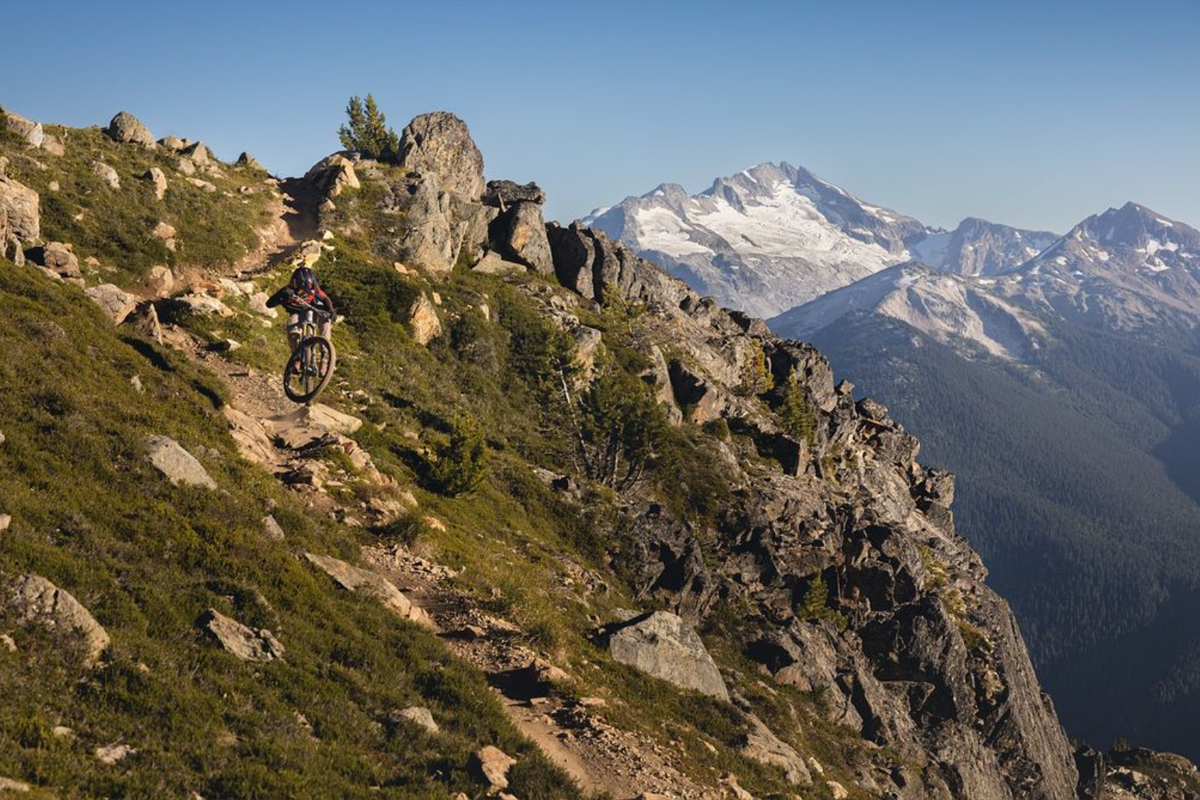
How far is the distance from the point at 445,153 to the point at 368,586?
268 ft

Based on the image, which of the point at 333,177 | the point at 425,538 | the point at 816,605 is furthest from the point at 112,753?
the point at 333,177

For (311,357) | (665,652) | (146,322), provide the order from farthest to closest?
(146,322) → (311,357) → (665,652)

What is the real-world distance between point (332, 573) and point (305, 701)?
616cm

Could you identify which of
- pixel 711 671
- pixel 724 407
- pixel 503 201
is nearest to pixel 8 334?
pixel 711 671

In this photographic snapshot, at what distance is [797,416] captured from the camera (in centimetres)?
8900

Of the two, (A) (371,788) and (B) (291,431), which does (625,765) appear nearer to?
(A) (371,788)

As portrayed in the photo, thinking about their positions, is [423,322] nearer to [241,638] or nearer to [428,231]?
[428,231]

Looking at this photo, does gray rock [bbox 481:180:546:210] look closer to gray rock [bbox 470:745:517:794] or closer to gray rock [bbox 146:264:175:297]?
gray rock [bbox 146:264:175:297]

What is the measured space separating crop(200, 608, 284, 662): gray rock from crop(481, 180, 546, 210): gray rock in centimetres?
8331

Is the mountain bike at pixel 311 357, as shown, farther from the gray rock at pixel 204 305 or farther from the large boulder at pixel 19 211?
the large boulder at pixel 19 211

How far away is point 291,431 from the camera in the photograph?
A: 3080 centimetres

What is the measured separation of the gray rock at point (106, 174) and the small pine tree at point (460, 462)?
→ 32708 mm

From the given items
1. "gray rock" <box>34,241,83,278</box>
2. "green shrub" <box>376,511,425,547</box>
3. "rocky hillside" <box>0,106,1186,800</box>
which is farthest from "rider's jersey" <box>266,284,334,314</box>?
"gray rock" <box>34,241,83,278</box>

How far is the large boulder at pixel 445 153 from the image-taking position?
92.2 meters
